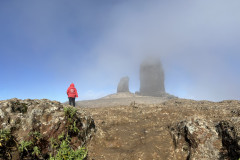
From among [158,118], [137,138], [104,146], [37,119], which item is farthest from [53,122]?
[158,118]

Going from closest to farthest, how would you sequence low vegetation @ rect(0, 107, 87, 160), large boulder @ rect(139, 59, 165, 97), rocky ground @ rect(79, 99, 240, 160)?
low vegetation @ rect(0, 107, 87, 160) → rocky ground @ rect(79, 99, 240, 160) → large boulder @ rect(139, 59, 165, 97)

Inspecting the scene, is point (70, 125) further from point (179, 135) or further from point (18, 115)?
point (179, 135)

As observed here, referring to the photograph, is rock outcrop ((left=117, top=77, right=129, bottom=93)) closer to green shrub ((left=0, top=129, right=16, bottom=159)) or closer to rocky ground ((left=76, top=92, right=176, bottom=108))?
rocky ground ((left=76, top=92, right=176, bottom=108))

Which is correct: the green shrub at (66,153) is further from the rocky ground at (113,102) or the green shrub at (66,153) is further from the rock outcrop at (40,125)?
the rocky ground at (113,102)

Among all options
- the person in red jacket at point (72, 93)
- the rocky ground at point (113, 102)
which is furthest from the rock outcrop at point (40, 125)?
the rocky ground at point (113, 102)

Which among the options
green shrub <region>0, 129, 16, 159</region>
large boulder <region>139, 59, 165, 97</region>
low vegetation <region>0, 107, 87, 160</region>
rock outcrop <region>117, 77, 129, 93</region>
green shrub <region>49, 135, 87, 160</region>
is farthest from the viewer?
large boulder <region>139, 59, 165, 97</region>

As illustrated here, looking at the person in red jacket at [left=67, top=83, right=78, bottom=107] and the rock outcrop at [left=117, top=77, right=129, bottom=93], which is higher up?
the rock outcrop at [left=117, top=77, right=129, bottom=93]

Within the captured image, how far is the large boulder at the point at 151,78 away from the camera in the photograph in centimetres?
7772

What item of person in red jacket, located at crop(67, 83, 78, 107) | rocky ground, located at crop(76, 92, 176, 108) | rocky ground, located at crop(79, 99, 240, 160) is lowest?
rocky ground, located at crop(79, 99, 240, 160)

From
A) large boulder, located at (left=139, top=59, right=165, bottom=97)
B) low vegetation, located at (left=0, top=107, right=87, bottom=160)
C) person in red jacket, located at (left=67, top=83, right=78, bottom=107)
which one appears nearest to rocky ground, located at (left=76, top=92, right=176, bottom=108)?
person in red jacket, located at (left=67, top=83, right=78, bottom=107)

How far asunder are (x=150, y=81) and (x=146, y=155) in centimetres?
7332

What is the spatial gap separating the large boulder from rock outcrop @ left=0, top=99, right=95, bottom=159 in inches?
2706

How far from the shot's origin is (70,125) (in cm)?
758

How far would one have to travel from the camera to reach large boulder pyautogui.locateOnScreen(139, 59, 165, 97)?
77.7 metres
